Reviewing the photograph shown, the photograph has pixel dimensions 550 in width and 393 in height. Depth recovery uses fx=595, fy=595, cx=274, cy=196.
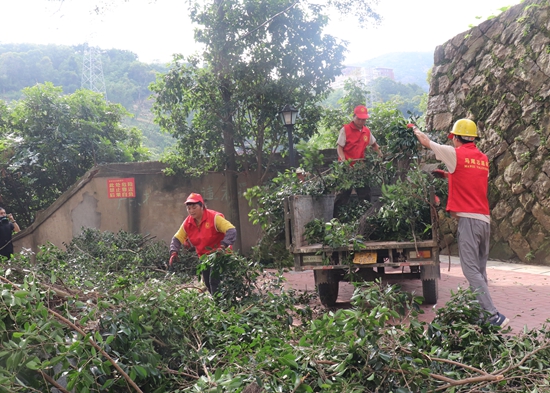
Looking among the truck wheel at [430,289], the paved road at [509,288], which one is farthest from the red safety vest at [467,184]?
the truck wheel at [430,289]

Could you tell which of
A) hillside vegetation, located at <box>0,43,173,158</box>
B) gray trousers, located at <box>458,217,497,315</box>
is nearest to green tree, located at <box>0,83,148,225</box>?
gray trousers, located at <box>458,217,497,315</box>

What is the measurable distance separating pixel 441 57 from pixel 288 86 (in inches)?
161

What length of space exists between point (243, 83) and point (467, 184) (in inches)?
332

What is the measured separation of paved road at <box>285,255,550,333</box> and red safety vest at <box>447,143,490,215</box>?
71 centimetres

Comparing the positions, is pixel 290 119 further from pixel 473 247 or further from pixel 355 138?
pixel 473 247

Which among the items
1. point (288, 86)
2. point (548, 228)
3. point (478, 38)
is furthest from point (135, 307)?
point (478, 38)

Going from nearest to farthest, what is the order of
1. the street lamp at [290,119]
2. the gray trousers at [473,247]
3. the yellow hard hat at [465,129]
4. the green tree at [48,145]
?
the gray trousers at [473,247]
the yellow hard hat at [465,129]
the street lamp at [290,119]
the green tree at [48,145]

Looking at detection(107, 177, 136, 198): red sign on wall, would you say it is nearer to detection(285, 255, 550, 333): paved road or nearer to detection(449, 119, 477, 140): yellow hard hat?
detection(285, 255, 550, 333): paved road

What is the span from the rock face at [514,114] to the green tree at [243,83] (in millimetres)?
2916

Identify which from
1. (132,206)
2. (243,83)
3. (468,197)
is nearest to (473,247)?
(468,197)

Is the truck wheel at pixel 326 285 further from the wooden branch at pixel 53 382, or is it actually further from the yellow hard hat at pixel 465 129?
the wooden branch at pixel 53 382

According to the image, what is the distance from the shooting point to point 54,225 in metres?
15.5

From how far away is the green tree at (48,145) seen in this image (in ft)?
53.5

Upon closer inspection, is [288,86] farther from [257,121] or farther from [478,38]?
[478,38]
